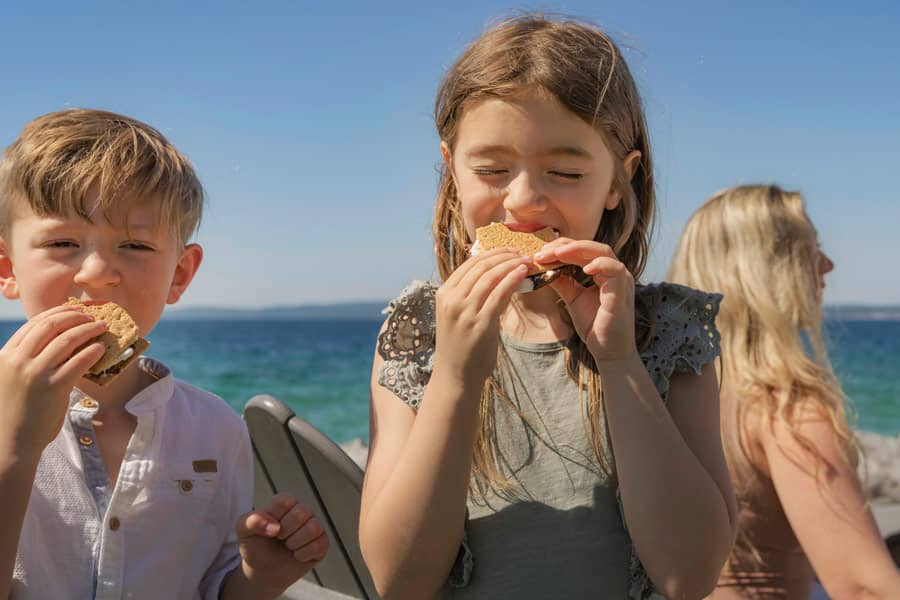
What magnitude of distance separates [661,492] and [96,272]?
4.46ft

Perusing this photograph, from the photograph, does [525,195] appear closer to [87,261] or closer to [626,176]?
[626,176]

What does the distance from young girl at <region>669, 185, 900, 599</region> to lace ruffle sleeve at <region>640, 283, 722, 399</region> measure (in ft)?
3.32

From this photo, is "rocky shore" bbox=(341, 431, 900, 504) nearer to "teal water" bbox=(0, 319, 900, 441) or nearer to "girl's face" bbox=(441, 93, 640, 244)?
"girl's face" bbox=(441, 93, 640, 244)

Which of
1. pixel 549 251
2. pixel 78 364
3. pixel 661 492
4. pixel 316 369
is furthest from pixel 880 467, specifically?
pixel 316 369

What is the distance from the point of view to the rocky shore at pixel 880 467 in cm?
1147

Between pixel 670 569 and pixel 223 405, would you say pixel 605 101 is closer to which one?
pixel 670 569

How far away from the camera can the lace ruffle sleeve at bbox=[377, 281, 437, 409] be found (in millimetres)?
2264

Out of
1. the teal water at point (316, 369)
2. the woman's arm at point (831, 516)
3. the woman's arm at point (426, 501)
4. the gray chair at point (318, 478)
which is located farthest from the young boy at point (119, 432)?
the teal water at point (316, 369)

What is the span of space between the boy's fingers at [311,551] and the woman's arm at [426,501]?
0.15 meters

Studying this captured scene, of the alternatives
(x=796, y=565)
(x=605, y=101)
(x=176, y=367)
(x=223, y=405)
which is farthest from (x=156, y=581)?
(x=176, y=367)

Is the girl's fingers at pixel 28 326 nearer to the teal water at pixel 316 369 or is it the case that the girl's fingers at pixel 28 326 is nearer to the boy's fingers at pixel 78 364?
the boy's fingers at pixel 78 364

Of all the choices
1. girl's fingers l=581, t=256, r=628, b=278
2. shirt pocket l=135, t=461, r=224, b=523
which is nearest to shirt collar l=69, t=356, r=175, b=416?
shirt pocket l=135, t=461, r=224, b=523

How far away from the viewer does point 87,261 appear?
6.72 feet

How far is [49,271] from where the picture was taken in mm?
2059
